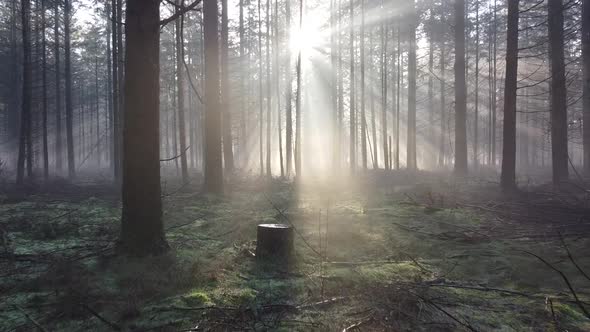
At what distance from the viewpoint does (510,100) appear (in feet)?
36.4

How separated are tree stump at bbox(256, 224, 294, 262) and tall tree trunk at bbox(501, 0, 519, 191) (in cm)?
867

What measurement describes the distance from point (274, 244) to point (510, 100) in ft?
31.5

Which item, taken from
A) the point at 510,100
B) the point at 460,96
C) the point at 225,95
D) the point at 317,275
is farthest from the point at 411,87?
the point at 317,275

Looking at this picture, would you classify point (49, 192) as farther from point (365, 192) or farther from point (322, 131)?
point (322, 131)

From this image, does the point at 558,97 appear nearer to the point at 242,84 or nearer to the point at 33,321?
A: the point at 33,321

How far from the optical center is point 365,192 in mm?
14125

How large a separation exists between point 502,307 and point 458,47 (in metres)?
17.2

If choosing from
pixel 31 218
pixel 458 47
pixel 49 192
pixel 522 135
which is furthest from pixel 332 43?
pixel 522 135

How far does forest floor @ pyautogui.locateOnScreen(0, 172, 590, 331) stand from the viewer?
136 inches

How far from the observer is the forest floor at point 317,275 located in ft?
11.3

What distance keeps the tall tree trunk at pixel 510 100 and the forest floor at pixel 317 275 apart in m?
2.61

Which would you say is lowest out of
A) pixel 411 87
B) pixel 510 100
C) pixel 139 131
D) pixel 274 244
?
pixel 274 244

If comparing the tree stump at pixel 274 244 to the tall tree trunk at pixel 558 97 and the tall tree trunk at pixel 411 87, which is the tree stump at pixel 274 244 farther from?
the tall tree trunk at pixel 411 87

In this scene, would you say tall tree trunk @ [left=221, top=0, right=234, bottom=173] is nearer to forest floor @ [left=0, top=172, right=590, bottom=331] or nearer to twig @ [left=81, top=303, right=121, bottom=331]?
forest floor @ [left=0, top=172, right=590, bottom=331]
